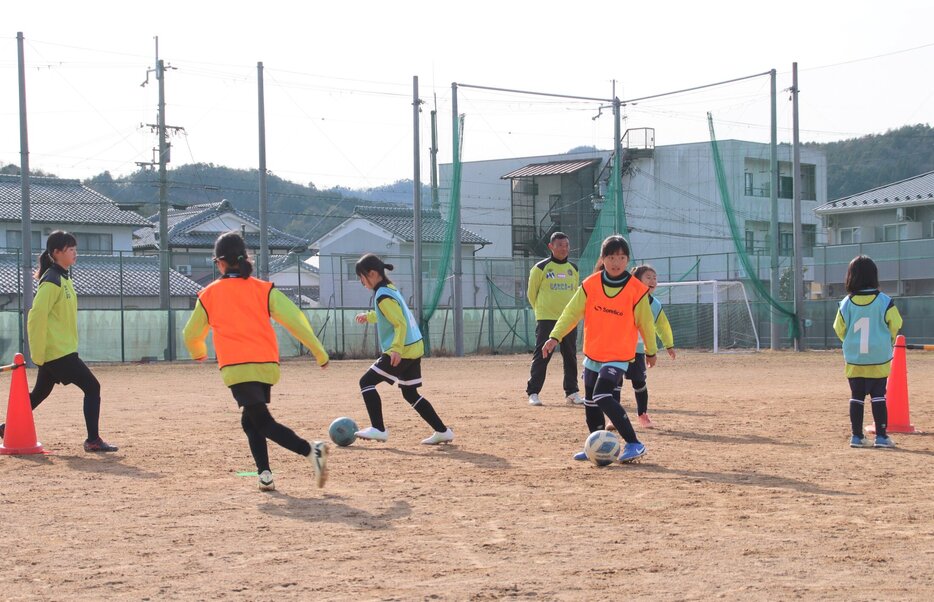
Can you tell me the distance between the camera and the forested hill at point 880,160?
5381 cm

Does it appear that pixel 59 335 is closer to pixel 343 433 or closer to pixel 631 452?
pixel 343 433

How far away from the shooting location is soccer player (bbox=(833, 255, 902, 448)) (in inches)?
318

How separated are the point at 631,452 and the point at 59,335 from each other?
4.32 metres

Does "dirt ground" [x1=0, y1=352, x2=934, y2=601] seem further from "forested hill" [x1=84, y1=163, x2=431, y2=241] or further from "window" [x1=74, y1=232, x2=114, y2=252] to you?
"forested hill" [x1=84, y1=163, x2=431, y2=241]

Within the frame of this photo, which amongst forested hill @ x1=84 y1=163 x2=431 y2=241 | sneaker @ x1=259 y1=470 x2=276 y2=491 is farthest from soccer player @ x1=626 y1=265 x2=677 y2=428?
forested hill @ x1=84 y1=163 x2=431 y2=241

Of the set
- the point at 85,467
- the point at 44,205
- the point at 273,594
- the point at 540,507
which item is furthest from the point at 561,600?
the point at 44,205

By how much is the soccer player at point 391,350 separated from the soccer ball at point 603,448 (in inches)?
61.3

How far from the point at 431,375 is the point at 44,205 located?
24.3 metres

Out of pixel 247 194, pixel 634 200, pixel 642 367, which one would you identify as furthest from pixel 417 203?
pixel 247 194

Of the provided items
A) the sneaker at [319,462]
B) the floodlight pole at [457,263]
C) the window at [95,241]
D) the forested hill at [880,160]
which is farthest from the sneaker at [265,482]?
the forested hill at [880,160]

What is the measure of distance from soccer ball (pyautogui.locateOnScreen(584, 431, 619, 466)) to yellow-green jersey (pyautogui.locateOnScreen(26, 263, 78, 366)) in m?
3.98

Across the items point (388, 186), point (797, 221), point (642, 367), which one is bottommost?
point (642, 367)

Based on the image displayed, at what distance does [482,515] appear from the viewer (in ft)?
18.0

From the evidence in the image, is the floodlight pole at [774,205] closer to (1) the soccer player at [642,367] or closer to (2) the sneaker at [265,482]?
(1) the soccer player at [642,367]
